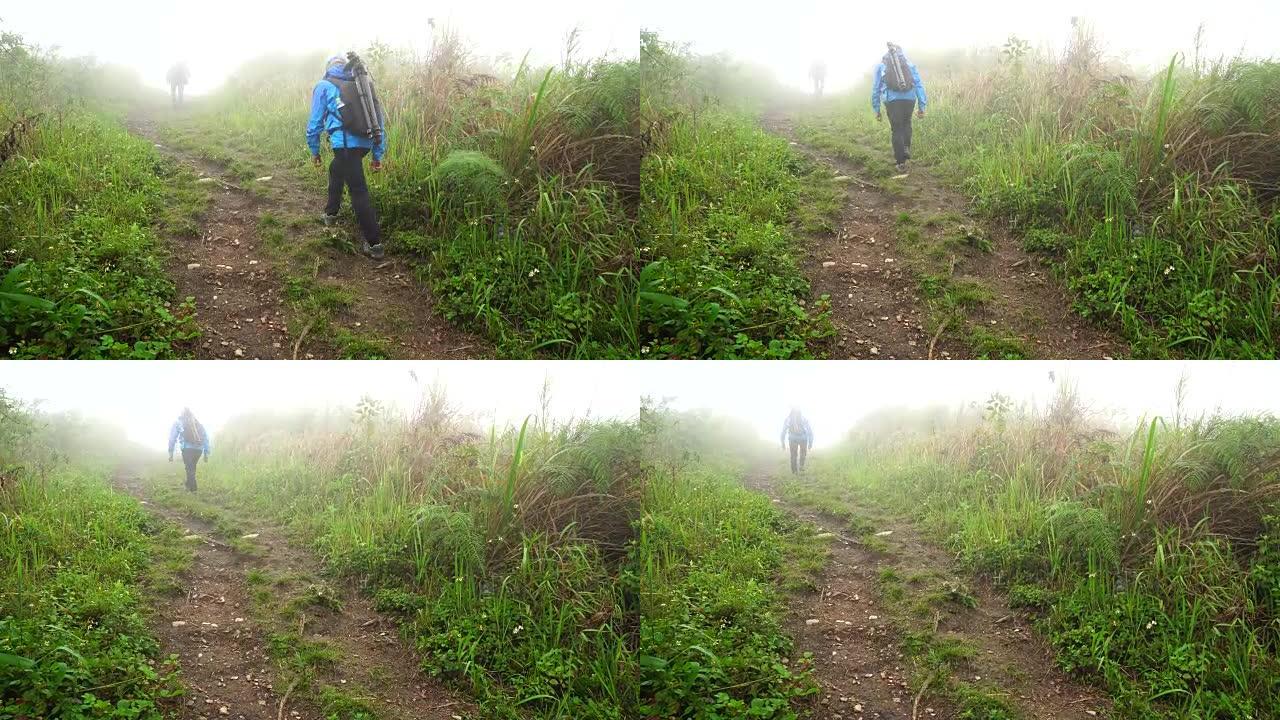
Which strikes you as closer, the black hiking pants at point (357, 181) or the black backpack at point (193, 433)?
the black hiking pants at point (357, 181)

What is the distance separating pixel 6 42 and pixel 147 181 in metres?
2.01

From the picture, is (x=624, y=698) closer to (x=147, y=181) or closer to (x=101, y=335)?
(x=101, y=335)

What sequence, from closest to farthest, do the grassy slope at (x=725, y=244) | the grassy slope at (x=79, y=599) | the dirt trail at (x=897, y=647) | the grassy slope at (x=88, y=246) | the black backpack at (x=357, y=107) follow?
the grassy slope at (x=79, y=599) < the grassy slope at (x=88, y=246) < the dirt trail at (x=897, y=647) < the grassy slope at (x=725, y=244) < the black backpack at (x=357, y=107)

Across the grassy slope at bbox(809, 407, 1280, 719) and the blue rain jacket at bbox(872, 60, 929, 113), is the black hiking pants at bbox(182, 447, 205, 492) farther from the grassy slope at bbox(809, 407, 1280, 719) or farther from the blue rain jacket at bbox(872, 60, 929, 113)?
the blue rain jacket at bbox(872, 60, 929, 113)

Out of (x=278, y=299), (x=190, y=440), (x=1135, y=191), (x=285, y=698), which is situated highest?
(x=1135, y=191)

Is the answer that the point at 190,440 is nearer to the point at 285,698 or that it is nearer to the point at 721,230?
the point at 285,698

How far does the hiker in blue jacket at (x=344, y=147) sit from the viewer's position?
579cm

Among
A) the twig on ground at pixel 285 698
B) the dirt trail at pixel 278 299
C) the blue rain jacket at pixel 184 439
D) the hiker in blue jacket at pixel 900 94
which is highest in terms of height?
the hiker in blue jacket at pixel 900 94

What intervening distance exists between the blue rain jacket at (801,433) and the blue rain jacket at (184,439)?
15.5 ft

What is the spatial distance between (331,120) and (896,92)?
4.31 m

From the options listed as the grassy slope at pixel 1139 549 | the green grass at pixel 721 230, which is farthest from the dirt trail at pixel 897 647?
the green grass at pixel 721 230

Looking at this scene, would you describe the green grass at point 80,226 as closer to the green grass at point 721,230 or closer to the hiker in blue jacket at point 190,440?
the hiker in blue jacket at point 190,440

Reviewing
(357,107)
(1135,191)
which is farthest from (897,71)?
(357,107)

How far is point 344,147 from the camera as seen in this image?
5.80 m
